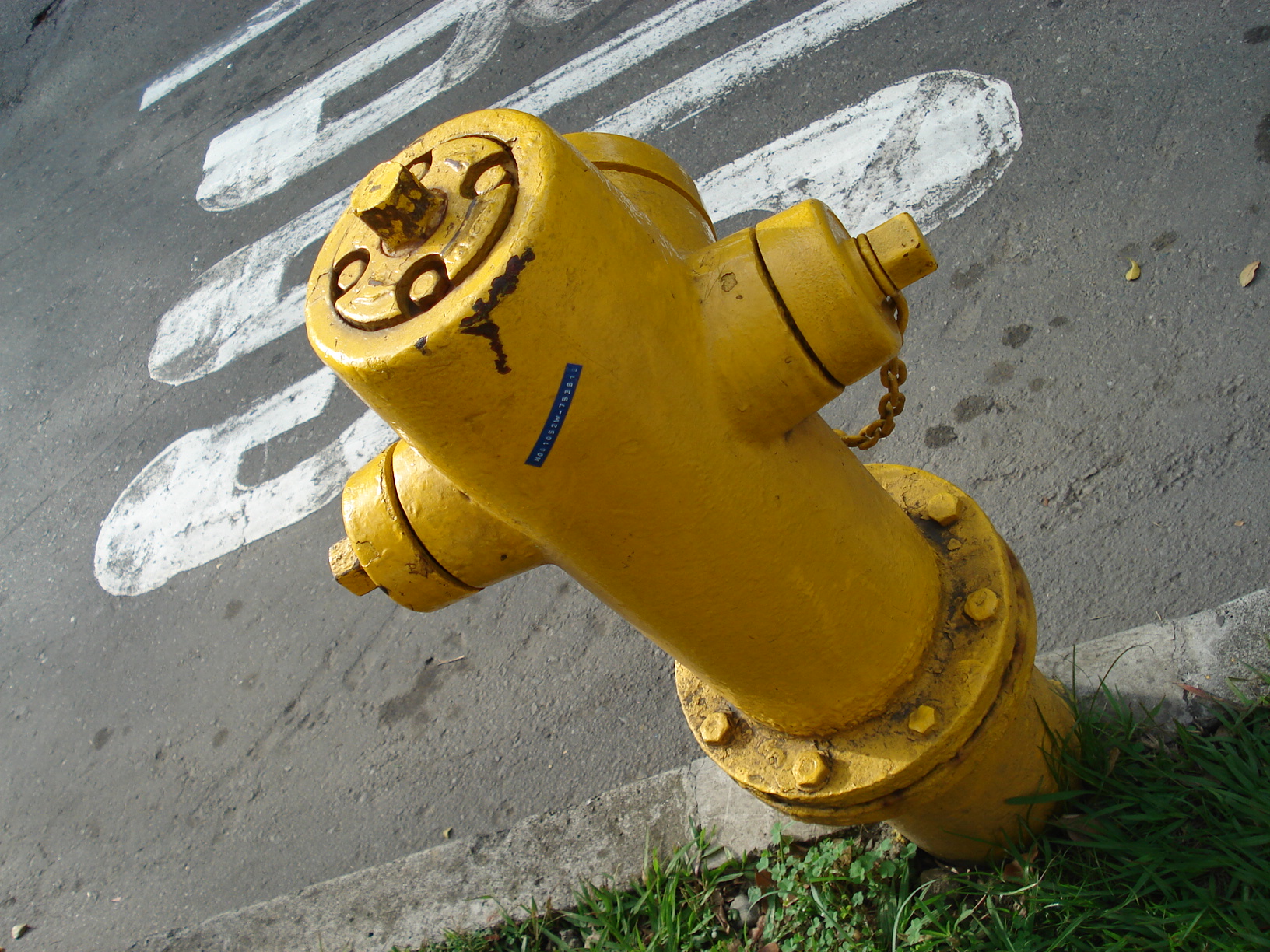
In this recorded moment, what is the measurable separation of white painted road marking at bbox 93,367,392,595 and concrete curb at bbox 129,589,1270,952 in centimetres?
162

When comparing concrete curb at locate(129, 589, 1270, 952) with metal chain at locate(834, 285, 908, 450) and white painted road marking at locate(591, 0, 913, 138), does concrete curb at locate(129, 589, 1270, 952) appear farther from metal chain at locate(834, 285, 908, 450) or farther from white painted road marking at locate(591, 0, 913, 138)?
white painted road marking at locate(591, 0, 913, 138)

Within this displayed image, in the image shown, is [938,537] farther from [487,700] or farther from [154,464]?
[154,464]

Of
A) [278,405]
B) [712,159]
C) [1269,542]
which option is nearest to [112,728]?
[278,405]

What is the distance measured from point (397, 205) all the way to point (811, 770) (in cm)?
109

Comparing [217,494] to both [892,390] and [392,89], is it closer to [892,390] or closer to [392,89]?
[392,89]

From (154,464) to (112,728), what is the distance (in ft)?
4.49

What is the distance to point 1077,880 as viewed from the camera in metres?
1.83

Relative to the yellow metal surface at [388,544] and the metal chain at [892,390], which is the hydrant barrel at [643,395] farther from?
the yellow metal surface at [388,544]

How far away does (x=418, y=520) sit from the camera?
1265mm

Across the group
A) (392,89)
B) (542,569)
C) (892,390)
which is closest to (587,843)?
(542,569)

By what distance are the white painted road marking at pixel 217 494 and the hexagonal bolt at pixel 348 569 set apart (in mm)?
2418

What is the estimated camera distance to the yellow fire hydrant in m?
0.95

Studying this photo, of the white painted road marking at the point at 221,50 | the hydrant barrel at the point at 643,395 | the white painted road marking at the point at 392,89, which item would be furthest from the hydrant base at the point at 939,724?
the white painted road marking at the point at 221,50

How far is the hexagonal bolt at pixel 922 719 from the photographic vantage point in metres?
Answer: 1.42
